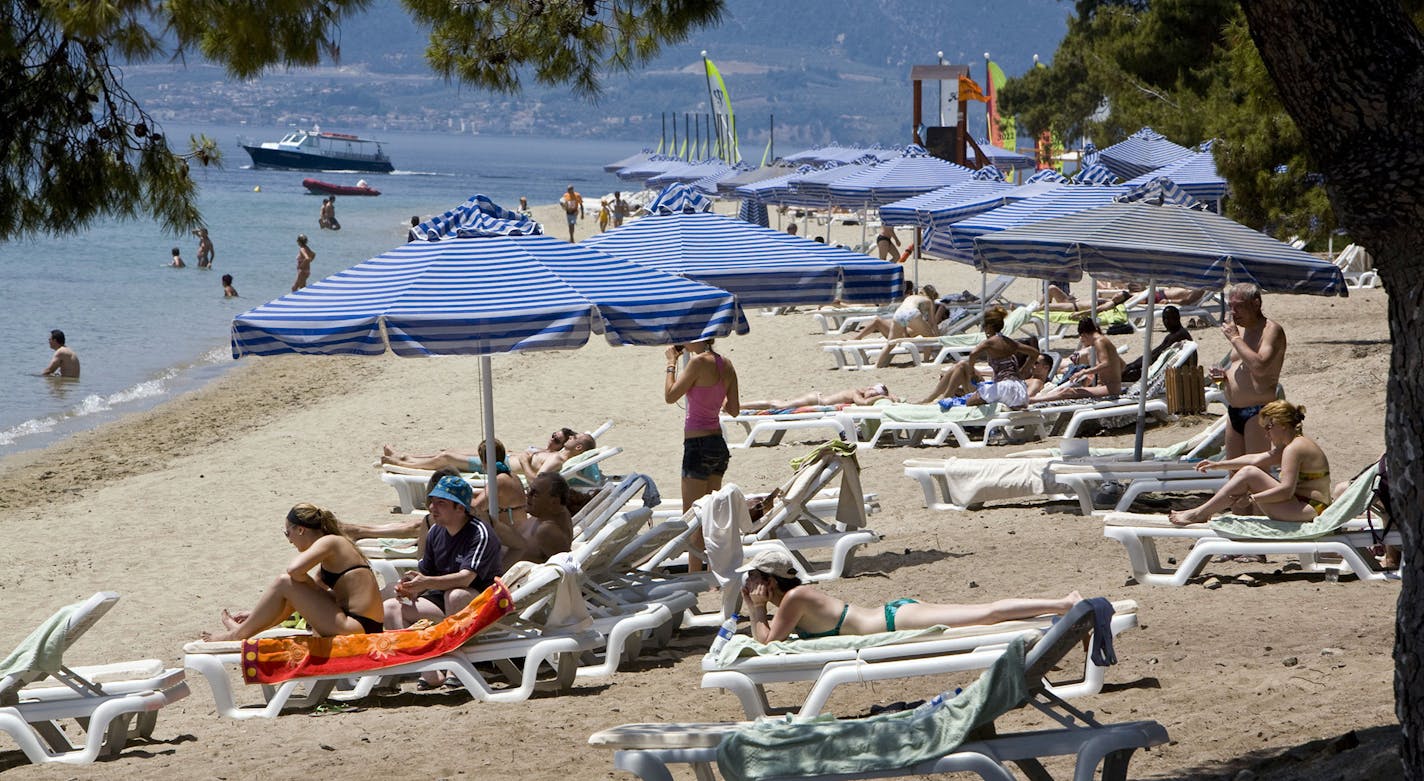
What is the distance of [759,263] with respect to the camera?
8.78 m

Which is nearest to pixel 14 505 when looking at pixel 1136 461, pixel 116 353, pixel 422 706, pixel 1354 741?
pixel 422 706

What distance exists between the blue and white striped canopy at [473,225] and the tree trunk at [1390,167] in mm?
3975

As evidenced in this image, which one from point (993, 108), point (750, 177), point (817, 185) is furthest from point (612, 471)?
point (993, 108)

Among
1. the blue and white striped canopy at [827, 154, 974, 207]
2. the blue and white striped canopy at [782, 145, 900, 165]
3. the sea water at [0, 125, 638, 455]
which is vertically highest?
the blue and white striped canopy at [782, 145, 900, 165]

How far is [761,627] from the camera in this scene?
5379 mm

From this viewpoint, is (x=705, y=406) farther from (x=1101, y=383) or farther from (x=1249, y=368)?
(x=1101, y=383)

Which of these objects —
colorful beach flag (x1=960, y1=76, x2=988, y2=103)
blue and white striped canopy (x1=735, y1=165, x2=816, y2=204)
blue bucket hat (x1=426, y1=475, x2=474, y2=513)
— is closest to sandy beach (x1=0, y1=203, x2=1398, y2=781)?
blue bucket hat (x1=426, y1=475, x2=474, y2=513)

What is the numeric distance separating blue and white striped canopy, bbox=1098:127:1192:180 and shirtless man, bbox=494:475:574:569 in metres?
16.4

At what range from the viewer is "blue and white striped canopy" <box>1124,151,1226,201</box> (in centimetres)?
1764

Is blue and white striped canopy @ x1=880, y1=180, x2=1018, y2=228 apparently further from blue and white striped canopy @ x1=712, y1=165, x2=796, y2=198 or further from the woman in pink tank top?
the woman in pink tank top

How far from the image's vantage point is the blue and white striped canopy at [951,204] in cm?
1738

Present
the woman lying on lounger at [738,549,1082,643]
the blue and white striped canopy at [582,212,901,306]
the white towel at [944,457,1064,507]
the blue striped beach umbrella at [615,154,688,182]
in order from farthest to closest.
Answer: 1. the blue striped beach umbrella at [615,154,688,182]
2. the blue and white striped canopy at [582,212,901,306]
3. the white towel at [944,457,1064,507]
4. the woman lying on lounger at [738,549,1082,643]

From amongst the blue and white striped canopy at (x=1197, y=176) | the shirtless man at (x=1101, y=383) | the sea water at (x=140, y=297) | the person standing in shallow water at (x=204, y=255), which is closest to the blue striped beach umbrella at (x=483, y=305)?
the sea water at (x=140, y=297)

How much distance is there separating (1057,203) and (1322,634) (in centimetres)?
921
